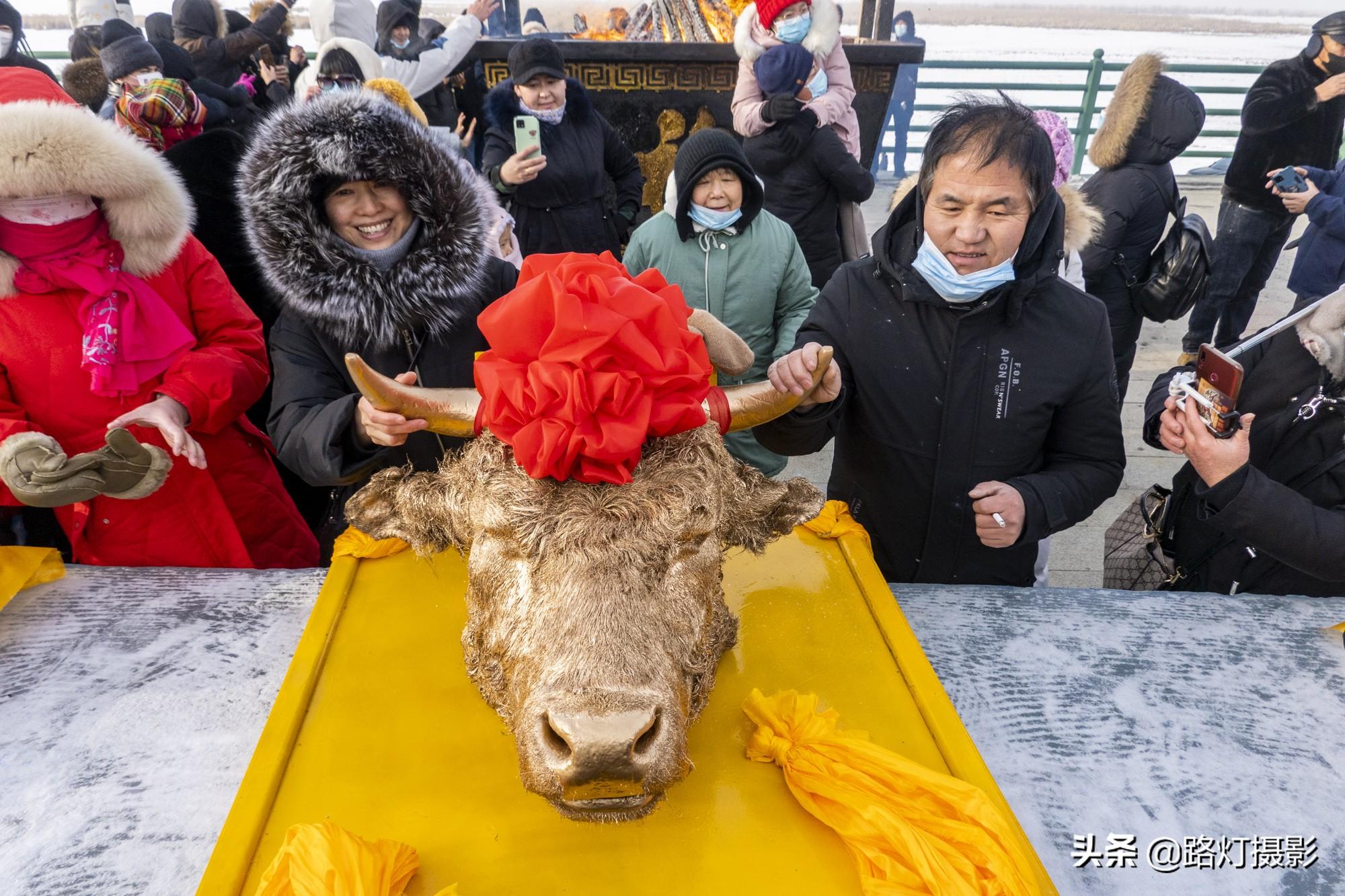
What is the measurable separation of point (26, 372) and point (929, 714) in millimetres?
3008

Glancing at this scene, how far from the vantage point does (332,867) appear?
1.40 m

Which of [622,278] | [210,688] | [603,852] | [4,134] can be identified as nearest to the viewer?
[603,852]

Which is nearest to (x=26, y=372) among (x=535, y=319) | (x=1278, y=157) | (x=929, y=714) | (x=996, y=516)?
(x=535, y=319)

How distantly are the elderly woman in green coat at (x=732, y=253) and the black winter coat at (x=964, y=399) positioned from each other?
1229 millimetres

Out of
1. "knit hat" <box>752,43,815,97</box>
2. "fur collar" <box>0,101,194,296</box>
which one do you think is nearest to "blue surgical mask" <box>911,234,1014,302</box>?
"fur collar" <box>0,101,194,296</box>

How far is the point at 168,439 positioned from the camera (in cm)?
248

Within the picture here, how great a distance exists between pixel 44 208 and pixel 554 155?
354 cm

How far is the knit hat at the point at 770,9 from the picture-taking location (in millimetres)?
5980

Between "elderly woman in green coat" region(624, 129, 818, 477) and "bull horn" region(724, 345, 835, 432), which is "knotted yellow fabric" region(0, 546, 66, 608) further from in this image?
"elderly woman in green coat" region(624, 129, 818, 477)

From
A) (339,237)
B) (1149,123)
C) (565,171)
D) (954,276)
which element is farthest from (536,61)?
(1149,123)

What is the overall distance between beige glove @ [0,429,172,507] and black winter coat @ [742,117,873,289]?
3985 millimetres

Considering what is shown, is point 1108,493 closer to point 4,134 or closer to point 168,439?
point 168,439

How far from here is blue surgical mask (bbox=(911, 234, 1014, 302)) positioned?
8.01 feet

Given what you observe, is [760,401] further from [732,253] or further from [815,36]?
[815,36]
